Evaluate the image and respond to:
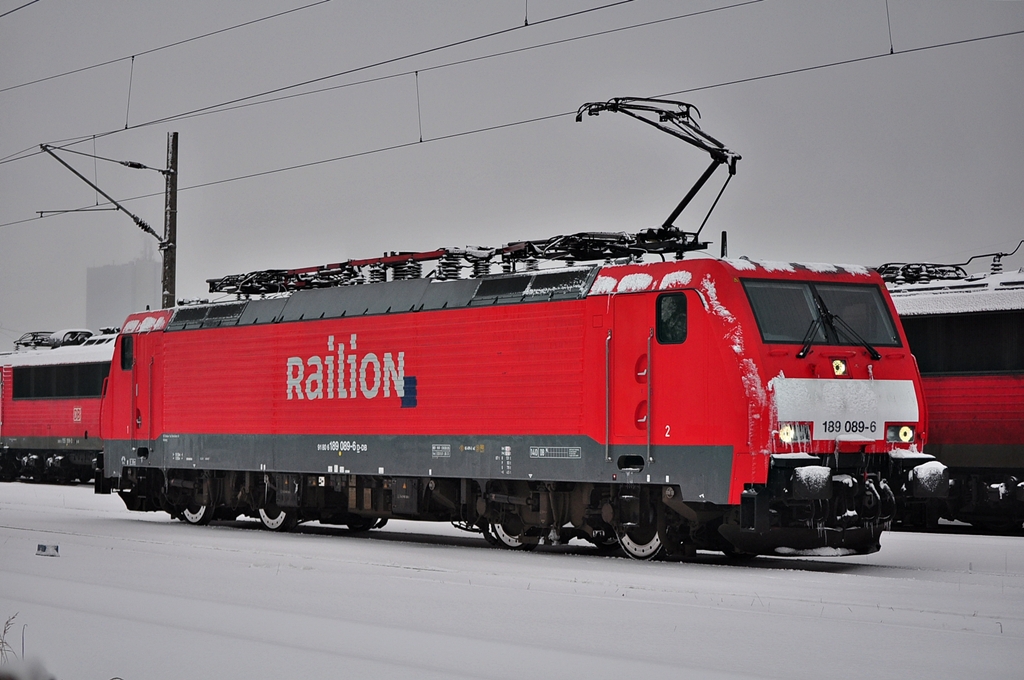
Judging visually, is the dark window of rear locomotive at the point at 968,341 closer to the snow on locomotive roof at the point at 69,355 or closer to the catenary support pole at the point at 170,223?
the catenary support pole at the point at 170,223

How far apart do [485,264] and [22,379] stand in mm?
27040

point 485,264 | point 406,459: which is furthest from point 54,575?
point 485,264

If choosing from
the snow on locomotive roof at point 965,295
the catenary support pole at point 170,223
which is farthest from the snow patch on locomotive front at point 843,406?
the catenary support pole at point 170,223

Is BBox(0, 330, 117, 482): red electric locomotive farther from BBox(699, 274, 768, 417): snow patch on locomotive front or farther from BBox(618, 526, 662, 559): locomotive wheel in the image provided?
BBox(699, 274, 768, 417): snow patch on locomotive front

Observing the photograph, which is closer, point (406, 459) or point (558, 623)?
point (558, 623)

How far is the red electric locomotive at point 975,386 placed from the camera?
71.0 ft

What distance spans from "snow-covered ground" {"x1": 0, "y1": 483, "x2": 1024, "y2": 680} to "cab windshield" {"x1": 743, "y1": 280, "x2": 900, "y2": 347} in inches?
105

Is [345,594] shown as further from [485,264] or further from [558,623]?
[485,264]

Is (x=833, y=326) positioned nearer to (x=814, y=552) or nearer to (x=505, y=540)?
(x=814, y=552)

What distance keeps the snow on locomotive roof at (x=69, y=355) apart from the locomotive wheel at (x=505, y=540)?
2167 centimetres

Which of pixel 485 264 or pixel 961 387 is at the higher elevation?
pixel 485 264

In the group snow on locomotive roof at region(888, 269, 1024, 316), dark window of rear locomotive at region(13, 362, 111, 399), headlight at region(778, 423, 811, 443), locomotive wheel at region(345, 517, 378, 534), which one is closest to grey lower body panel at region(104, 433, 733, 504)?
headlight at region(778, 423, 811, 443)

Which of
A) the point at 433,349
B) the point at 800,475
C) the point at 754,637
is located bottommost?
the point at 754,637

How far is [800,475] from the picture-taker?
15461 millimetres
